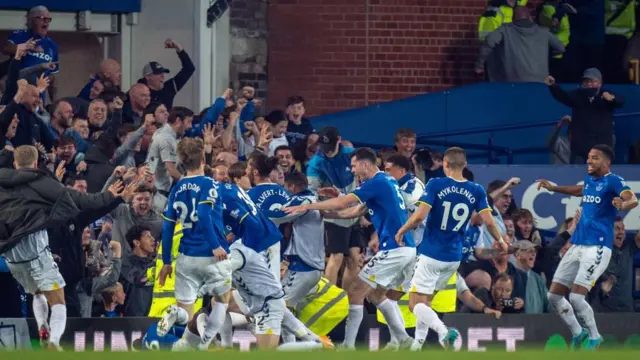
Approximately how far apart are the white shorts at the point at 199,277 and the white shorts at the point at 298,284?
4.47ft

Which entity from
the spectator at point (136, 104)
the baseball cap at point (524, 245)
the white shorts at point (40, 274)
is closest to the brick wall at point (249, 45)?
the spectator at point (136, 104)

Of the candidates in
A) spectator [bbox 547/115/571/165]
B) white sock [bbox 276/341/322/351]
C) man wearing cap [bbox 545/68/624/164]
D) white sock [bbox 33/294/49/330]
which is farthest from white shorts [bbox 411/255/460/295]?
spectator [bbox 547/115/571/165]

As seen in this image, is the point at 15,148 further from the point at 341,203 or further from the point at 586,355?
the point at 586,355

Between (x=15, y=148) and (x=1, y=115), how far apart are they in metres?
0.62

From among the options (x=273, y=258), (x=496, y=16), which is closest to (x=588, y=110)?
(x=496, y=16)

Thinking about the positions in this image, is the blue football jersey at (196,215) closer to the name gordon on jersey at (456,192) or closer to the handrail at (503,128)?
the name gordon on jersey at (456,192)

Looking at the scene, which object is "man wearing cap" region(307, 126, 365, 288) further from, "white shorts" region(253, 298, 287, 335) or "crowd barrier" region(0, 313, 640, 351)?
"white shorts" region(253, 298, 287, 335)

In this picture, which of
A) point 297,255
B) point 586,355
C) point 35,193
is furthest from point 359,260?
point 586,355

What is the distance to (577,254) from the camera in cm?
1811

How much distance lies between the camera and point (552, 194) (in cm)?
2111

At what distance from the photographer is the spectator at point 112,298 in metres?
17.5

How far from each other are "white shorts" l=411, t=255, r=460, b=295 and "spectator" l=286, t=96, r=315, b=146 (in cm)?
409

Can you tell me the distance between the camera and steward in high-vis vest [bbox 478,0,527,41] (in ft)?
77.5

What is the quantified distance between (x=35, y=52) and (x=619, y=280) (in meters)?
7.52
